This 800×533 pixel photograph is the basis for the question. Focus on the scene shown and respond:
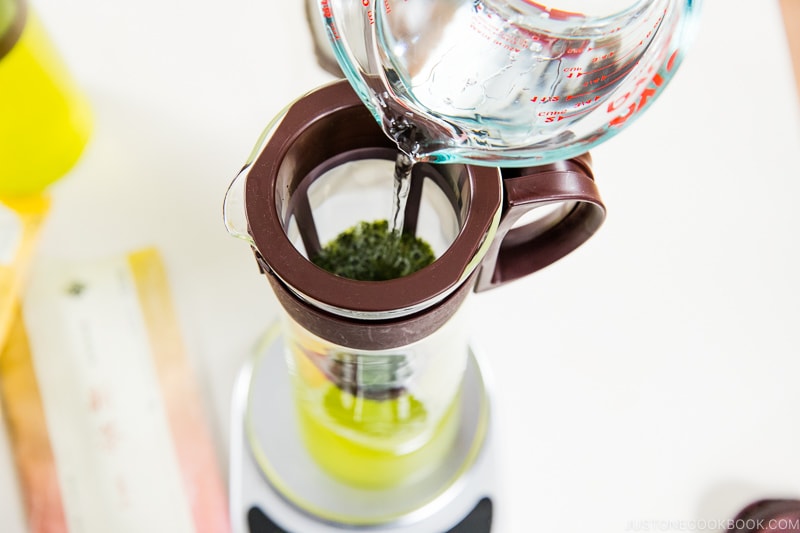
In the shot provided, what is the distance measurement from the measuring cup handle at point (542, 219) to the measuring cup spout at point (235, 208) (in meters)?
0.13

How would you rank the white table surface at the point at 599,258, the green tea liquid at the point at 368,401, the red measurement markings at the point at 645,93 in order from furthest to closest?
1. the white table surface at the point at 599,258
2. the green tea liquid at the point at 368,401
3. the red measurement markings at the point at 645,93

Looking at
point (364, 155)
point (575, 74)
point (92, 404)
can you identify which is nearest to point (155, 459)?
point (92, 404)

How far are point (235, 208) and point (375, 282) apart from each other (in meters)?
0.09

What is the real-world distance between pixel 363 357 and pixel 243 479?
7.5 inches

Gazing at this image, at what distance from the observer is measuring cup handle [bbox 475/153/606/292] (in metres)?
0.34

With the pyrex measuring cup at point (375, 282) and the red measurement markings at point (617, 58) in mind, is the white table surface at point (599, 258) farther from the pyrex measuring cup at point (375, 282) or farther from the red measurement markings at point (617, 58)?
the red measurement markings at point (617, 58)

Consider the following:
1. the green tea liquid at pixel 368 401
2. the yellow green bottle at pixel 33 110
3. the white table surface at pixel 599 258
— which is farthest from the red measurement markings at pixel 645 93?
the yellow green bottle at pixel 33 110

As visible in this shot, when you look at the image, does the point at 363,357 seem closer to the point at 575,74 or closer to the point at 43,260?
the point at 575,74

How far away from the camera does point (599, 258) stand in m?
0.61

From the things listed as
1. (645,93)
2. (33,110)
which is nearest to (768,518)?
(645,93)

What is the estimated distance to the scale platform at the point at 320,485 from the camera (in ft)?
1.72

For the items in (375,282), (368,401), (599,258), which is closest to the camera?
(375,282)

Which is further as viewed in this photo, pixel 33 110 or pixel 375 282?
pixel 33 110

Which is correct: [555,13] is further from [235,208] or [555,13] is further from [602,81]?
[235,208]
